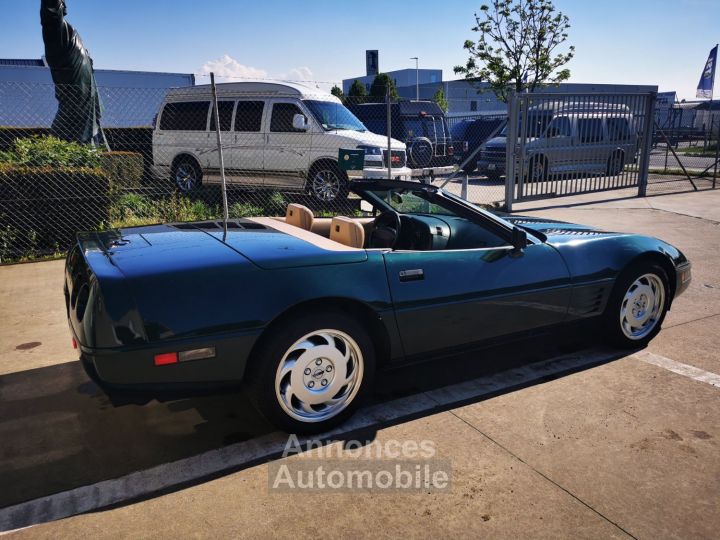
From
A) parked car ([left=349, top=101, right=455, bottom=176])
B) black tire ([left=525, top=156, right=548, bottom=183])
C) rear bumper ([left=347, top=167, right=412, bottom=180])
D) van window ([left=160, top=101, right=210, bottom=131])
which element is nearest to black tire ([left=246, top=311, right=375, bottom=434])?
rear bumper ([left=347, top=167, right=412, bottom=180])

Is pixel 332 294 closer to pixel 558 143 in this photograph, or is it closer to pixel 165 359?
pixel 165 359

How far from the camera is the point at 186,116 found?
37.8 feet

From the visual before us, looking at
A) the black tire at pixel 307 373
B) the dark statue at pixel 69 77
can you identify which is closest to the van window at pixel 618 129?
the dark statue at pixel 69 77

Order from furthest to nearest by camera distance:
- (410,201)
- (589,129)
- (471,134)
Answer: (471,134) < (589,129) < (410,201)

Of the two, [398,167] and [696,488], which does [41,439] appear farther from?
[398,167]

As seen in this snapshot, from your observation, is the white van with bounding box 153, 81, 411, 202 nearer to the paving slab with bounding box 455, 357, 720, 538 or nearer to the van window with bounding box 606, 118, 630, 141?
the van window with bounding box 606, 118, 630, 141

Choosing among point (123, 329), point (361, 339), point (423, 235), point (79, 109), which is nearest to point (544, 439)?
point (361, 339)

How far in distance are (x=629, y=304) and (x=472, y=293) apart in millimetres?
1455

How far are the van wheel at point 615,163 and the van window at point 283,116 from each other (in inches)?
273

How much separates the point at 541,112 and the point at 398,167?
2.95 m

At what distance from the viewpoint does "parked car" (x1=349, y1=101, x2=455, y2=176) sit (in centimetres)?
1527

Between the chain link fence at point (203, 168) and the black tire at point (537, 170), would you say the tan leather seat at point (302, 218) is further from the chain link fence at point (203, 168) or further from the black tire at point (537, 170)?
the black tire at point (537, 170)

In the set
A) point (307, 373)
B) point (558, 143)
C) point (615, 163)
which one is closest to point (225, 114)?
point (558, 143)

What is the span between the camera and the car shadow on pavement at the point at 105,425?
284cm
